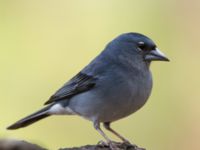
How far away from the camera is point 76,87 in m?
5.85

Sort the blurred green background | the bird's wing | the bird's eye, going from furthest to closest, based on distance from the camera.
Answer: the blurred green background, the bird's wing, the bird's eye

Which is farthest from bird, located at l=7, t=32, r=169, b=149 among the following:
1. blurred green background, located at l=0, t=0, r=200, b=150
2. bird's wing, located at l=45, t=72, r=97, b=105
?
blurred green background, located at l=0, t=0, r=200, b=150

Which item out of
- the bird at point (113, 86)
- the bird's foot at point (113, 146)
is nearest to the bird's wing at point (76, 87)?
the bird at point (113, 86)

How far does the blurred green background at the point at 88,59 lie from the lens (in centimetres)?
740

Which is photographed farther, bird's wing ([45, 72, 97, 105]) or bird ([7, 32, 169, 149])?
bird's wing ([45, 72, 97, 105])

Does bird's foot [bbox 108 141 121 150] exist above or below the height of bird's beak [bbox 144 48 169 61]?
below

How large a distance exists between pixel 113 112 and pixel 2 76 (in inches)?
129

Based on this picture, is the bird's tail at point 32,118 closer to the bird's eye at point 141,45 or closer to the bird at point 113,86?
the bird at point 113,86

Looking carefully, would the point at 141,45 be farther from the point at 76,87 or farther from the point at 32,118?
A: the point at 32,118

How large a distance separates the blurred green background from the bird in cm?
132

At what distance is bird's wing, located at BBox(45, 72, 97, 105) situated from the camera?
5.71 metres

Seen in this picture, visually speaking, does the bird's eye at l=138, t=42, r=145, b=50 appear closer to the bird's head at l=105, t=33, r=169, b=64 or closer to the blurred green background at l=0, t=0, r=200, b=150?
the bird's head at l=105, t=33, r=169, b=64

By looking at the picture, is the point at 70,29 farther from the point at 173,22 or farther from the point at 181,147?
the point at 181,147

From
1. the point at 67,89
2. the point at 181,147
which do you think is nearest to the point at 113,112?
the point at 67,89
